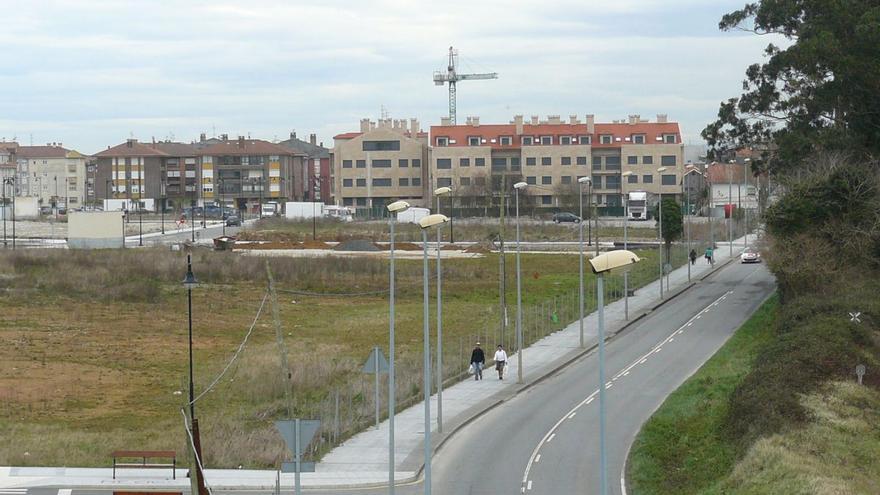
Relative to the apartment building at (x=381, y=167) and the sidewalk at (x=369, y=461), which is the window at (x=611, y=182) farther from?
the sidewalk at (x=369, y=461)

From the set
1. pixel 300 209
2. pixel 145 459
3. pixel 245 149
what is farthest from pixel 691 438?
pixel 245 149

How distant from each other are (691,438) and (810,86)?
36251 millimetres

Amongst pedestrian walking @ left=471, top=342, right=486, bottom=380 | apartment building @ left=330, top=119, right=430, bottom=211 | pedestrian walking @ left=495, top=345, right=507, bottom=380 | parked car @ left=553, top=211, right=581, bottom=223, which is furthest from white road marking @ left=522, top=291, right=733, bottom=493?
apartment building @ left=330, top=119, right=430, bottom=211

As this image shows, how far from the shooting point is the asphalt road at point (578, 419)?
95.4 feet

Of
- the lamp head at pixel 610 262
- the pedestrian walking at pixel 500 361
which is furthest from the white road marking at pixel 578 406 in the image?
the lamp head at pixel 610 262

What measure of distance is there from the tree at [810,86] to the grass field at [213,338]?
11.8m

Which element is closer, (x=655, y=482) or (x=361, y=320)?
(x=655, y=482)

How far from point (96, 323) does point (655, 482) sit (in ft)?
124

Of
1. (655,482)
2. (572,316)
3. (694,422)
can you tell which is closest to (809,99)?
(572,316)

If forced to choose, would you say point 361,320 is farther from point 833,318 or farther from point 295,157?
point 295,157

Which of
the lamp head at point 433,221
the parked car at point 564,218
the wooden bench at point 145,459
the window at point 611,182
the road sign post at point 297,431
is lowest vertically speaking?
the wooden bench at point 145,459

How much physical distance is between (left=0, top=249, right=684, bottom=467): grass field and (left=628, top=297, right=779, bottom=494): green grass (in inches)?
322

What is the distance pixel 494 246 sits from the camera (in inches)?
4279

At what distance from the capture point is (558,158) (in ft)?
479
